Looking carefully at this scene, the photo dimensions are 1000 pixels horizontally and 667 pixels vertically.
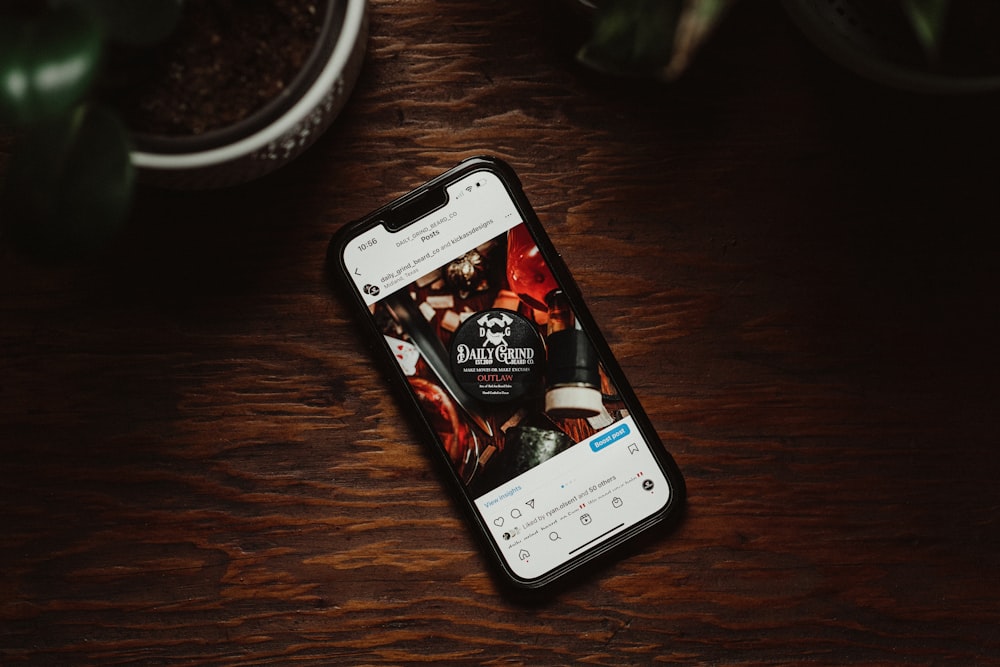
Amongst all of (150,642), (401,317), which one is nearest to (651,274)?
(401,317)

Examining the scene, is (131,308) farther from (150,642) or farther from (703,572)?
(703,572)

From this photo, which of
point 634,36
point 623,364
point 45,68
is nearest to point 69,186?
point 45,68

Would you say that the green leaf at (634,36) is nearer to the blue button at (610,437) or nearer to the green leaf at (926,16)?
the green leaf at (926,16)

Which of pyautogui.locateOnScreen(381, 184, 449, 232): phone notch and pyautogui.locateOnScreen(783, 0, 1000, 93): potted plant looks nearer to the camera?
pyautogui.locateOnScreen(783, 0, 1000, 93): potted plant

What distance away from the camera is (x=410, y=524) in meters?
0.53

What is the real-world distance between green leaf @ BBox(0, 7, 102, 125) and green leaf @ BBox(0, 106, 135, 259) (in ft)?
0.05

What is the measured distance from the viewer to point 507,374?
1.75 ft

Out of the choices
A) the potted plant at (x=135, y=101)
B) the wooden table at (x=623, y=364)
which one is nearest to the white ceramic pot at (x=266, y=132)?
the potted plant at (x=135, y=101)

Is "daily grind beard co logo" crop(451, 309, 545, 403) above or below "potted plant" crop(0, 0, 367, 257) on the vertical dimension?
below

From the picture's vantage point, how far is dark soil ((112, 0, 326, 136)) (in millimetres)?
388

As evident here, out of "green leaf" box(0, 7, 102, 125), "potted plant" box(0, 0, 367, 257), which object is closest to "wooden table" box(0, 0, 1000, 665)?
"potted plant" box(0, 0, 367, 257)

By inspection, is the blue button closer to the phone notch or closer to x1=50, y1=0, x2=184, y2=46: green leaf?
the phone notch

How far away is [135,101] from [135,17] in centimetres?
7

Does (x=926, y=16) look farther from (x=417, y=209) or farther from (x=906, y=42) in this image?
(x=417, y=209)
